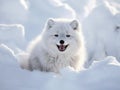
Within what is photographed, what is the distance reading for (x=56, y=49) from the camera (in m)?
6.29

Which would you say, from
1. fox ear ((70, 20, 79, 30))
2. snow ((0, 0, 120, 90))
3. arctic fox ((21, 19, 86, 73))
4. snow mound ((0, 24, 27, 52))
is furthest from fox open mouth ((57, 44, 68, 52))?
snow mound ((0, 24, 27, 52))

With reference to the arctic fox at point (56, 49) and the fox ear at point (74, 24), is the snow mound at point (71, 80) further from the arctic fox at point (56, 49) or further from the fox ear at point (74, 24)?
the fox ear at point (74, 24)

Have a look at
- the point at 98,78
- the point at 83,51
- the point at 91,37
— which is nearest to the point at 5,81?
the point at 98,78

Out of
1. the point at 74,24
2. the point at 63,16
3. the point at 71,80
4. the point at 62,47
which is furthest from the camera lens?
the point at 63,16

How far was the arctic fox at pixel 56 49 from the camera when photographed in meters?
6.29

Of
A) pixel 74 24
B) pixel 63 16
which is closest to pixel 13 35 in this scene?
pixel 63 16

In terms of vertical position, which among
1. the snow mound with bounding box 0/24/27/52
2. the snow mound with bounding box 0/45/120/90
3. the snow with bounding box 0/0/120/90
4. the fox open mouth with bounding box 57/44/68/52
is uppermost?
the snow with bounding box 0/0/120/90

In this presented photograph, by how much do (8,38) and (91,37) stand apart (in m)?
2.92

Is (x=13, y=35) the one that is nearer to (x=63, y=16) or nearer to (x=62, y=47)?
(x=63, y=16)

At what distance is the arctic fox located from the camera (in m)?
6.29

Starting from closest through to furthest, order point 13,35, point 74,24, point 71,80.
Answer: point 71,80
point 74,24
point 13,35

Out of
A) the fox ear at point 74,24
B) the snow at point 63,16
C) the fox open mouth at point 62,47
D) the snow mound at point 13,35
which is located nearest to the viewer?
the fox open mouth at point 62,47

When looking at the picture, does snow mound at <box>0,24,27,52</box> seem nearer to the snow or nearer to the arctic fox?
the snow

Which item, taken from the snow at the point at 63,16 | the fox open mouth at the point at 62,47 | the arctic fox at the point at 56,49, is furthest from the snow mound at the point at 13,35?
the fox open mouth at the point at 62,47
